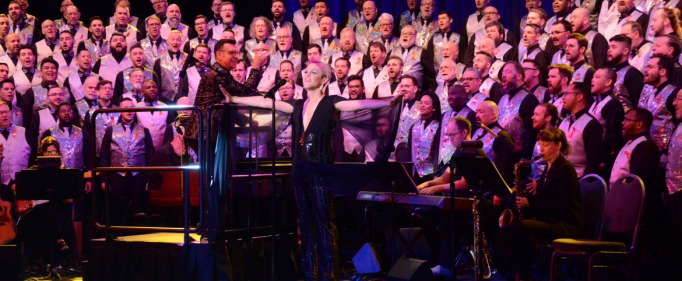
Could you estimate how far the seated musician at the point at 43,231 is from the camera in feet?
21.5

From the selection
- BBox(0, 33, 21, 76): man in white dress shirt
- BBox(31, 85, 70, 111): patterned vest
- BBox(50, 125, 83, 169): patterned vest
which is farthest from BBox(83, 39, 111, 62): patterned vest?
BBox(50, 125, 83, 169): patterned vest

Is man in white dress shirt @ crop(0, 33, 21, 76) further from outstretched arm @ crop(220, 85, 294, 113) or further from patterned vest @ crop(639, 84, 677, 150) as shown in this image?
patterned vest @ crop(639, 84, 677, 150)

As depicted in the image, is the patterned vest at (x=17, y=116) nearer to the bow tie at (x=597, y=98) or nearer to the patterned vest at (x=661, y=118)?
the bow tie at (x=597, y=98)

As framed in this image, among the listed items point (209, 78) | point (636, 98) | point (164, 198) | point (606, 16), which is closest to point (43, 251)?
A: point (164, 198)

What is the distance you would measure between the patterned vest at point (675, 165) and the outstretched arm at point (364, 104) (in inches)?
89.7

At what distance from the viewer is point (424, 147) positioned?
281 inches

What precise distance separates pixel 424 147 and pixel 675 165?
2293 mm

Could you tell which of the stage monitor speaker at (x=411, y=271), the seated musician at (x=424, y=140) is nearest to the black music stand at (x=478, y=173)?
the stage monitor speaker at (x=411, y=271)

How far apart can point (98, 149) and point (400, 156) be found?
10.5ft

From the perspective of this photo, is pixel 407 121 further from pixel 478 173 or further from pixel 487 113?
pixel 478 173

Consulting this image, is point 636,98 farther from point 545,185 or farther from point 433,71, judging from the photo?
point 433,71

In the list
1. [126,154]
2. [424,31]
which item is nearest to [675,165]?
[424,31]

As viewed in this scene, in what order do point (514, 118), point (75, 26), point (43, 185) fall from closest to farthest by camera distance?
1. point (43, 185)
2. point (514, 118)
3. point (75, 26)

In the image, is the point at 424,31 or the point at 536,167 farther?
the point at 424,31
